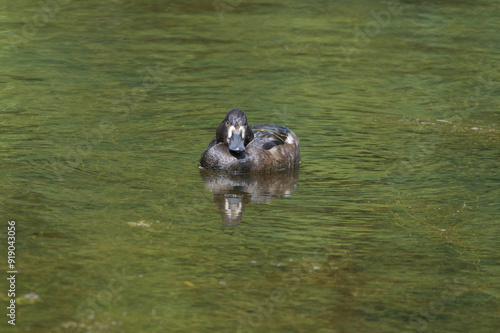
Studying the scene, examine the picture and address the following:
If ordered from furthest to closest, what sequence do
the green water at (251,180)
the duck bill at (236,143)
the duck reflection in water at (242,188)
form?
the duck bill at (236,143)
the duck reflection in water at (242,188)
the green water at (251,180)

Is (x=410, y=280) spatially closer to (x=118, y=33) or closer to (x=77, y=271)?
(x=77, y=271)

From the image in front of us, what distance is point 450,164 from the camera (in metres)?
11.4

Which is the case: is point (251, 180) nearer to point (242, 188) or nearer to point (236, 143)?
point (242, 188)

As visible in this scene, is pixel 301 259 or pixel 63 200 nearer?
pixel 301 259

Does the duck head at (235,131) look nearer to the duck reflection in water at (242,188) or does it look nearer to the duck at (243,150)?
the duck at (243,150)

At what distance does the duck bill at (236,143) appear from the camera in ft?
36.5

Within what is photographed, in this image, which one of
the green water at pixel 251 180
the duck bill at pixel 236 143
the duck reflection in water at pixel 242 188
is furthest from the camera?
the duck bill at pixel 236 143

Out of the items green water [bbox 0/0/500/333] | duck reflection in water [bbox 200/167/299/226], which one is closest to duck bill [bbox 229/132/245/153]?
duck reflection in water [bbox 200/167/299/226]

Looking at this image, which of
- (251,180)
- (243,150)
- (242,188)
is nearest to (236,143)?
(243,150)

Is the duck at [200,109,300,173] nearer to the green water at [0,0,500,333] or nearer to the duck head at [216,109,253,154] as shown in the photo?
the duck head at [216,109,253,154]

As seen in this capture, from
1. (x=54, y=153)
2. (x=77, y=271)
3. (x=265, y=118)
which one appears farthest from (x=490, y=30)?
(x=77, y=271)

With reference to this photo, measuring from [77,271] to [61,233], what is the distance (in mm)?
969

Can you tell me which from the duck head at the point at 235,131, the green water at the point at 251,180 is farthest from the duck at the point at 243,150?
the green water at the point at 251,180

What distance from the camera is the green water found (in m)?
7.23
